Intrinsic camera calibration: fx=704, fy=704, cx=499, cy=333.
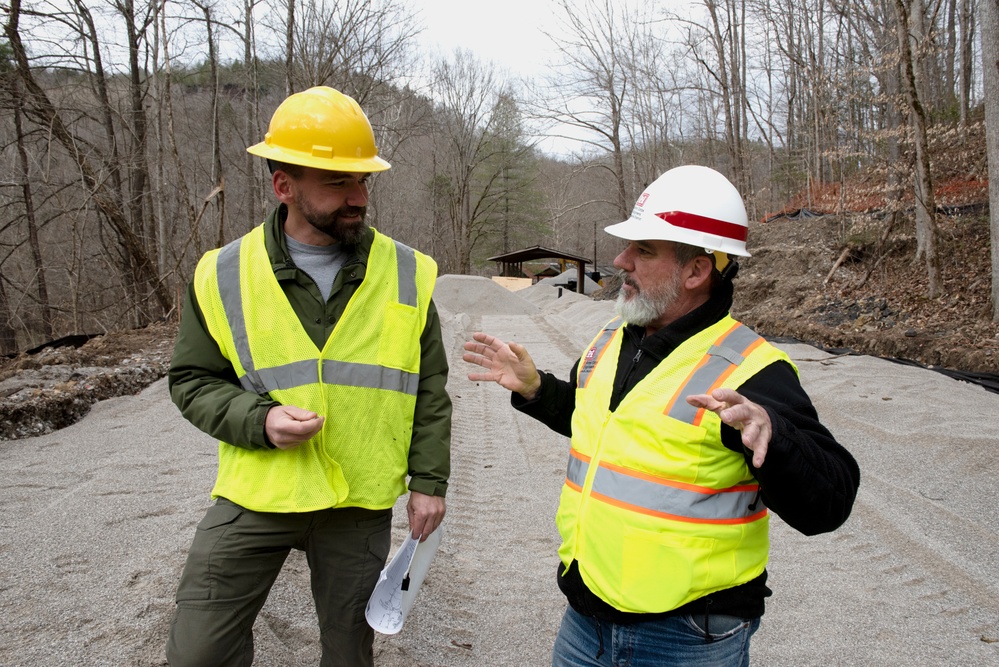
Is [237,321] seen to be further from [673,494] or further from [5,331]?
[5,331]

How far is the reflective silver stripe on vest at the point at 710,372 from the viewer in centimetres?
184

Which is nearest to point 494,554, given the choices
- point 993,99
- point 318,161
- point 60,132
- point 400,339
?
point 400,339

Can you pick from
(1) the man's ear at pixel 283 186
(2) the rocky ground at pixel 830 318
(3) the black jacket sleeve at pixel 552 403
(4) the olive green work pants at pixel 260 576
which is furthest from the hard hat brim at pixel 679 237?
(2) the rocky ground at pixel 830 318

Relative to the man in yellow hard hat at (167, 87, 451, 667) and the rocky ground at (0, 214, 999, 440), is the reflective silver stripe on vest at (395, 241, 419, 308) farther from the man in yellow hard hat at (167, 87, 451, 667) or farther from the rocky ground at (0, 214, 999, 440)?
the rocky ground at (0, 214, 999, 440)

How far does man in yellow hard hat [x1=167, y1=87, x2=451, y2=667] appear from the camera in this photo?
2.14m

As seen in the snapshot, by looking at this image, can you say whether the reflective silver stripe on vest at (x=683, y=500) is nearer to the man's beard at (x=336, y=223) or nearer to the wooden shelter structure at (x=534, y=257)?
the man's beard at (x=336, y=223)

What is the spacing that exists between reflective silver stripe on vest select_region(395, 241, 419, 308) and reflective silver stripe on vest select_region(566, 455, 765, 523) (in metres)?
0.95

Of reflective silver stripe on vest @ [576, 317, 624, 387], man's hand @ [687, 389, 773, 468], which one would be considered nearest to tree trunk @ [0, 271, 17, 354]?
reflective silver stripe on vest @ [576, 317, 624, 387]

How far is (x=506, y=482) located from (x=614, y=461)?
166 inches

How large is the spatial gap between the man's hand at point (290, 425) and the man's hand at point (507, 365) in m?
0.58

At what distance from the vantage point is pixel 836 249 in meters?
16.7

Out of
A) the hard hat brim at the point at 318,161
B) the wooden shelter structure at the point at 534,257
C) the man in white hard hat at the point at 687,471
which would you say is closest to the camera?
the man in white hard hat at the point at 687,471

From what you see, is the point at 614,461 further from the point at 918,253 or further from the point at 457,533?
the point at 918,253

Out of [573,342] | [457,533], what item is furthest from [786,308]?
[457,533]
